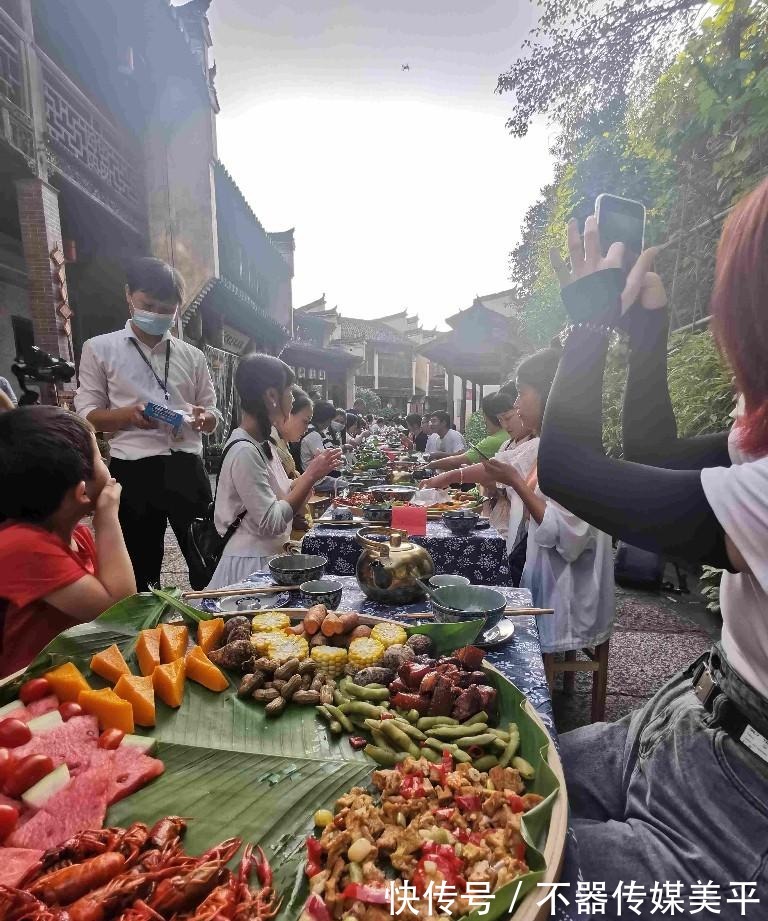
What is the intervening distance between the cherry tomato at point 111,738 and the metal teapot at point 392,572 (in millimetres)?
1252

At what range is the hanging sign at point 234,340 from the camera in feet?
53.6

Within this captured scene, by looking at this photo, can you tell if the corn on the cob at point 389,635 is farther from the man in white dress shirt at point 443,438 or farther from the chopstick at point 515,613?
the man in white dress shirt at point 443,438

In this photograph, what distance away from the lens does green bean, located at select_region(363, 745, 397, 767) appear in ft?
4.77

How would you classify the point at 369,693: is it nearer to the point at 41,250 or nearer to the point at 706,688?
the point at 706,688

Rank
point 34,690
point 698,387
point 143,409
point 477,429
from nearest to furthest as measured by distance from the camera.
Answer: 1. point 34,690
2. point 143,409
3. point 698,387
4. point 477,429

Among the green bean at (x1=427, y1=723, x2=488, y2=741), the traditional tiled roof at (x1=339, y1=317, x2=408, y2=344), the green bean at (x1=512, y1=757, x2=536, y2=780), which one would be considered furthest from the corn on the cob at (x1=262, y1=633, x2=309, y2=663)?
the traditional tiled roof at (x1=339, y1=317, x2=408, y2=344)

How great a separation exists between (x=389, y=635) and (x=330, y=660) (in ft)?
0.78

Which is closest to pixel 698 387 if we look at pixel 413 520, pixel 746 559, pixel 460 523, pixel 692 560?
pixel 460 523

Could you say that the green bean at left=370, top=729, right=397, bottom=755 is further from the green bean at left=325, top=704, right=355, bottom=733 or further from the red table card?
the red table card

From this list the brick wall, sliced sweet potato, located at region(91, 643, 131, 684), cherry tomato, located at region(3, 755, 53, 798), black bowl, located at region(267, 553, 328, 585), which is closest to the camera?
cherry tomato, located at region(3, 755, 53, 798)

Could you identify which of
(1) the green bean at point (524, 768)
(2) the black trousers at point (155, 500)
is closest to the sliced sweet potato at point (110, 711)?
(1) the green bean at point (524, 768)

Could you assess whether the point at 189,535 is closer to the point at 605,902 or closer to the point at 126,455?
the point at 126,455

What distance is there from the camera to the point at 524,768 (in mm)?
1344

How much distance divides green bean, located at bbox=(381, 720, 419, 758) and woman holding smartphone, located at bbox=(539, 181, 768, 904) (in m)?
0.46
